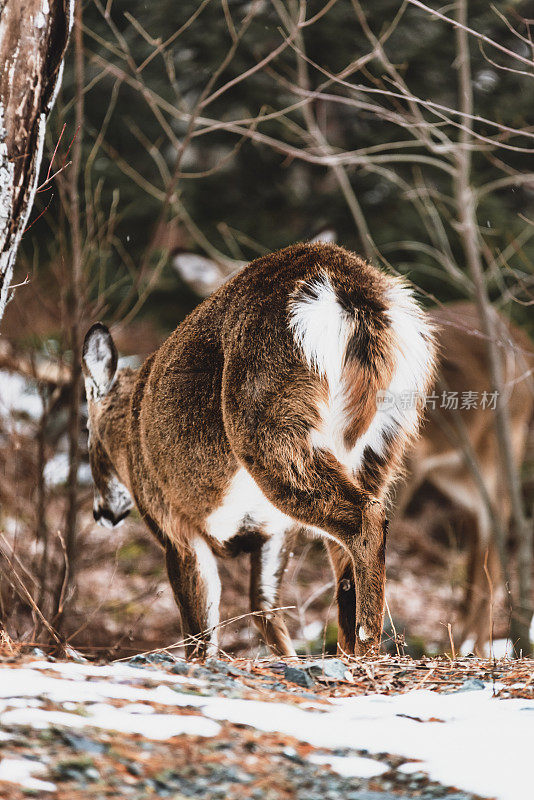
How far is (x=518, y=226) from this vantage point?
30.3 feet

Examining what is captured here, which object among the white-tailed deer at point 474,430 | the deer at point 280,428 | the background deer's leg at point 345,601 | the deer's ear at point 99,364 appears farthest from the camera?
the white-tailed deer at point 474,430

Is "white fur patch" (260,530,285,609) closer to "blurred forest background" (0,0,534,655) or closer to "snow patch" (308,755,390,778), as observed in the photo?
"snow patch" (308,755,390,778)

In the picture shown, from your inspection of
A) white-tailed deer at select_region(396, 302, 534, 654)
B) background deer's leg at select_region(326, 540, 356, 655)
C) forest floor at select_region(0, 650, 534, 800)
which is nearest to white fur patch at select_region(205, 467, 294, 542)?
background deer's leg at select_region(326, 540, 356, 655)

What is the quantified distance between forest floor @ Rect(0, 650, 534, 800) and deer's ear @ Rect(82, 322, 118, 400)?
264cm

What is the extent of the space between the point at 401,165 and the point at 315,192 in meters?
1.01

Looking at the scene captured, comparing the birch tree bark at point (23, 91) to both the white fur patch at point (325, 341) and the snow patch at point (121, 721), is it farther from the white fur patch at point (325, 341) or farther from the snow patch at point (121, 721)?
the snow patch at point (121, 721)

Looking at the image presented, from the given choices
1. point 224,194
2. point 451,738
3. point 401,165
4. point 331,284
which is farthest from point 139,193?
point 451,738

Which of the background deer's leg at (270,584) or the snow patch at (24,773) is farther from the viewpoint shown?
the background deer's leg at (270,584)

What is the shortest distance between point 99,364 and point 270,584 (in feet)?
5.57

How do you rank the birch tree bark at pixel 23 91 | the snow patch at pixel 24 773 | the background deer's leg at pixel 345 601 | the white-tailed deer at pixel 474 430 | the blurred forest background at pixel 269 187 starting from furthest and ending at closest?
the white-tailed deer at pixel 474 430, the blurred forest background at pixel 269 187, the background deer's leg at pixel 345 601, the birch tree bark at pixel 23 91, the snow patch at pixel 24 773

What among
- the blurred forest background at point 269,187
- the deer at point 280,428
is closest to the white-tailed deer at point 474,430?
the blurred forest background at point 269,187

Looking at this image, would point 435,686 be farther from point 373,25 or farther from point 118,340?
point 118,340

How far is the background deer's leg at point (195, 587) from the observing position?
15.0 feet

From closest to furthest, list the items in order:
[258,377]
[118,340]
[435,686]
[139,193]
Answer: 1. [435,686]
2. [258,377]
3. [139,193]
4. [118,340]
